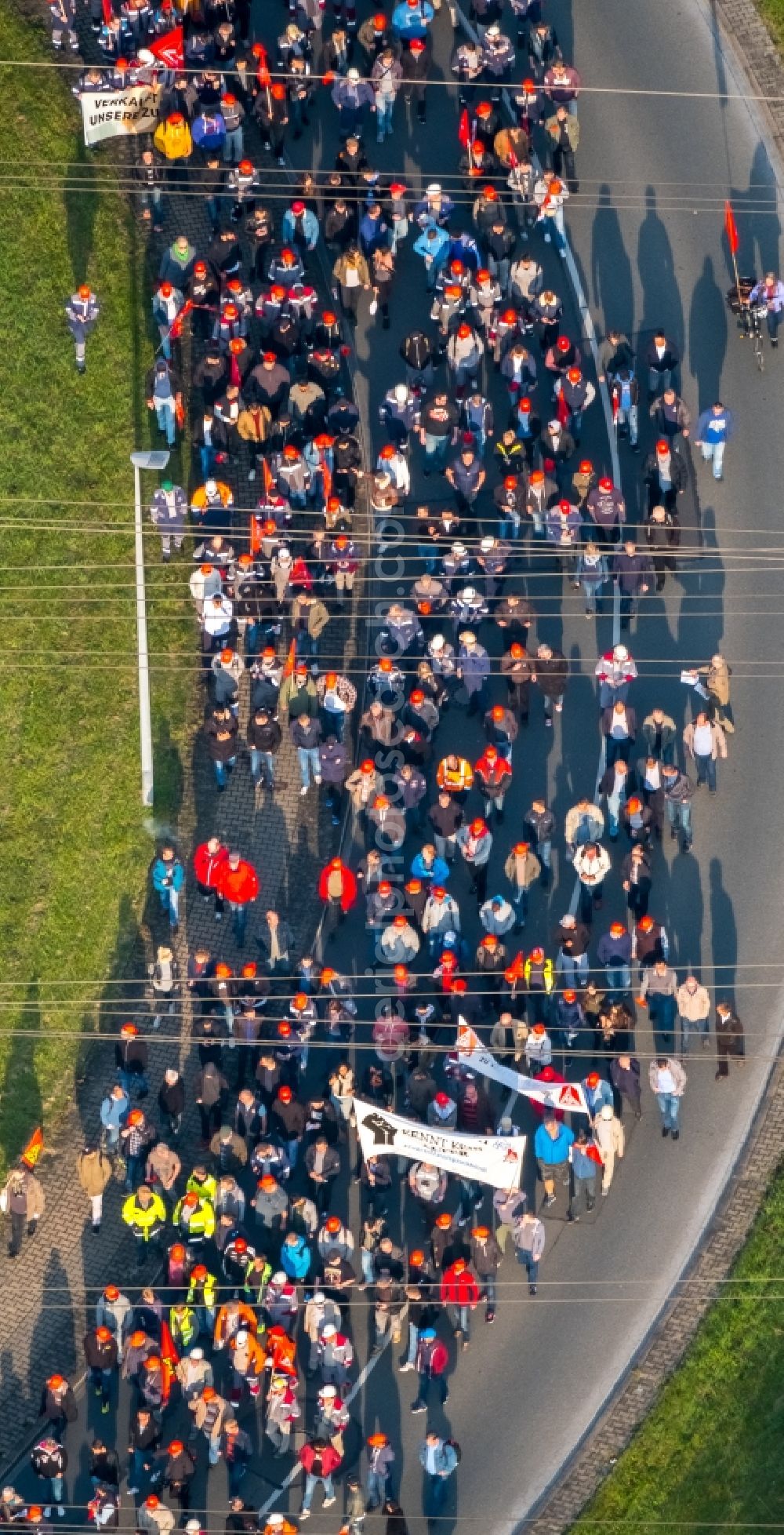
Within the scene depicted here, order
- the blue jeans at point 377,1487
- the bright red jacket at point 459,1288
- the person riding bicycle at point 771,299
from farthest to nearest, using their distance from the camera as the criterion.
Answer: the person riding bicycle at point 771,299
the bright red jacket at point 459,1288
the blue jeans at point 377,1487

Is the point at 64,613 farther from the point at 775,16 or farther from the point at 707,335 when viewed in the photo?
the point at 775,16

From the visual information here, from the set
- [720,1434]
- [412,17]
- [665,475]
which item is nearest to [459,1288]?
[720,1434]

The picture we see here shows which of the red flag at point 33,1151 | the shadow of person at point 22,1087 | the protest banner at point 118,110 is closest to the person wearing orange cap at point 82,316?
the protest banner at point 118,110

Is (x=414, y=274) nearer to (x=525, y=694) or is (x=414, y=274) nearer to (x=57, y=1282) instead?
(x=525, y=694)

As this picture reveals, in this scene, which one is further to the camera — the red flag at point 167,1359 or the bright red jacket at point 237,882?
the bright red jacket at point 237,882

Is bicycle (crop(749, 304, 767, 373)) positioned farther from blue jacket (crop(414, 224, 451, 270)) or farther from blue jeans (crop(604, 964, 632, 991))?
blue jeans (crop(604, 964, 632, 991))

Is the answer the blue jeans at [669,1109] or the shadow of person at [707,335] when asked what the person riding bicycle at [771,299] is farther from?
the blue jeans at [669,1109]
